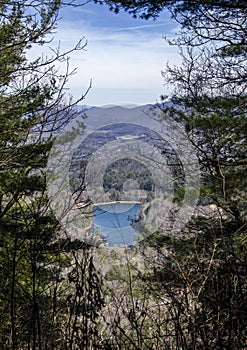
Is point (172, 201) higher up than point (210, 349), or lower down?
higher up

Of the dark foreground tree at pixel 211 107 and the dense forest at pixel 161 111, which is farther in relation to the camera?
the dark foreground tree at pixel 211 107

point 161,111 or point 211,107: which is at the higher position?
point 161,111

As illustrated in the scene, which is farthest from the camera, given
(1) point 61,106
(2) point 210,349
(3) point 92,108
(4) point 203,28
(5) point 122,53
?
(5) point 122,53

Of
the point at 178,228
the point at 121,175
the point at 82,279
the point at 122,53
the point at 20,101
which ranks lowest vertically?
the point at 82,279

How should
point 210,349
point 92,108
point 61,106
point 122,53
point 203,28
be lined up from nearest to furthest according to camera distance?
point 210,349 → point 61,106 → point 203,28 → point 92,108 → point 122,53

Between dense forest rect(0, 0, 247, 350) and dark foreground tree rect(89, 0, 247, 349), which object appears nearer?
dense forest rect(0, 0, 247, 350)

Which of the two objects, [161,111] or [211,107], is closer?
[211,107]

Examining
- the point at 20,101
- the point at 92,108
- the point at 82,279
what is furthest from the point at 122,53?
the point at 82,279

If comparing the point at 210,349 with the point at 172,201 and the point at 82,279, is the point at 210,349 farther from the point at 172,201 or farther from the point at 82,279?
the point at 172,201

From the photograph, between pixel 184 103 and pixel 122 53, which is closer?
pixel 184 103
